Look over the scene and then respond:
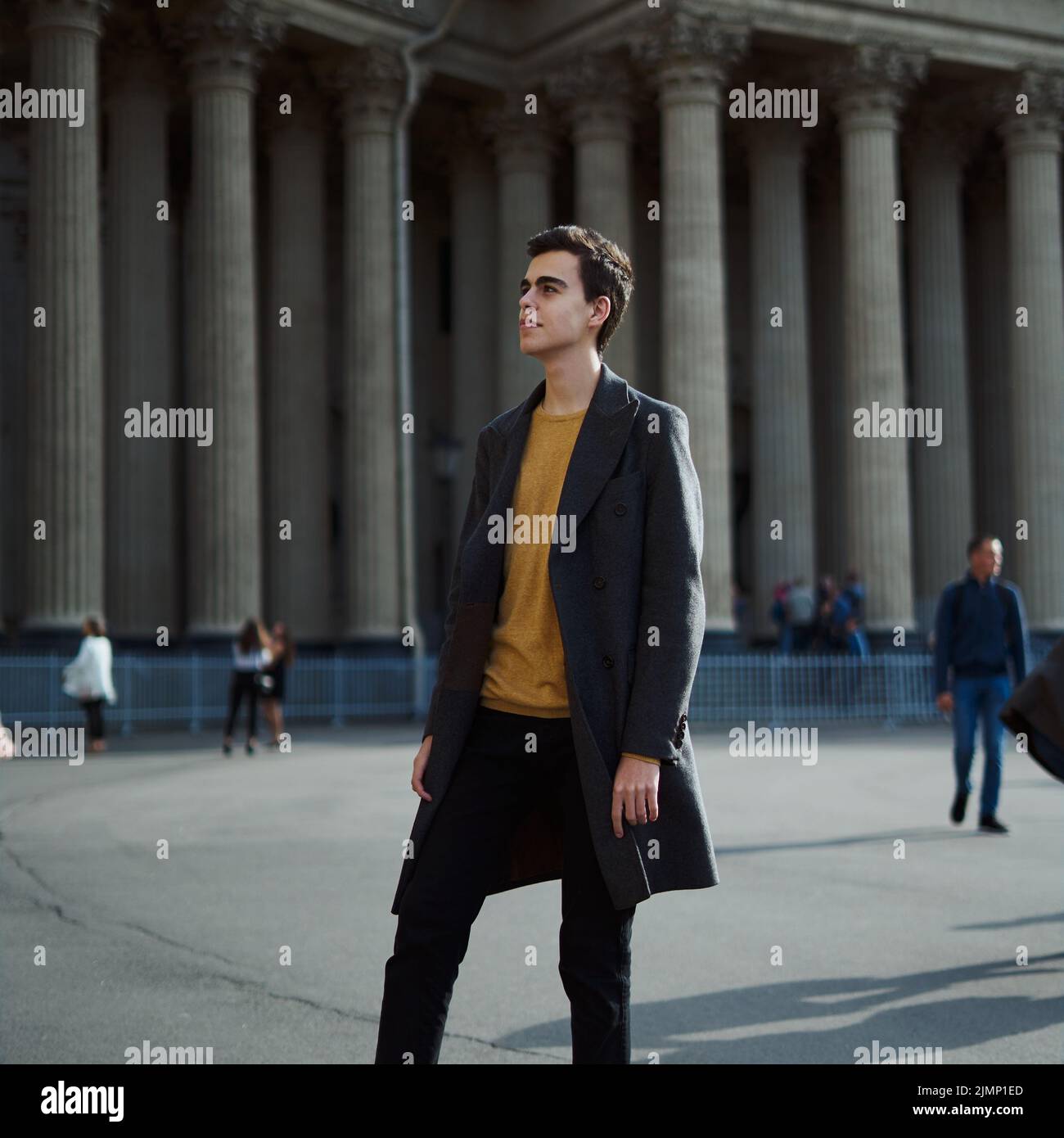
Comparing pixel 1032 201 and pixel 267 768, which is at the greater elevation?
pixel 1032 201

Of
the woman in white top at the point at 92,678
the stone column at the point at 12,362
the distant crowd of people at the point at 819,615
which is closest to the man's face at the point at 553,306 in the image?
the woman in white top at the point at 92,678

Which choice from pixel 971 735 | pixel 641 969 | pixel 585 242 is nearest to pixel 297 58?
pixel 971 735

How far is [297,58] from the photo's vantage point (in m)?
29.4

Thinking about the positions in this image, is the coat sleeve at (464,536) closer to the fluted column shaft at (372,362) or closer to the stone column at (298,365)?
the fluted column shaft at (372,362)

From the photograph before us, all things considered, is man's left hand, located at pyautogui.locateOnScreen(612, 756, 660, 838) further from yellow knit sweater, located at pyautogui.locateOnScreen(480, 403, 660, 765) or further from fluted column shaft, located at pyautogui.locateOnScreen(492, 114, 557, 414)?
fluted column shaft, located at pyautogui.locateOnScreen(492, 114, 557, 414)

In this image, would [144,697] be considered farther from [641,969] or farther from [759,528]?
[641,969]

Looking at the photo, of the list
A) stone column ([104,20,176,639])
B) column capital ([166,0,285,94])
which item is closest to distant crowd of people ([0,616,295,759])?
stone column ([104,20,176,639])

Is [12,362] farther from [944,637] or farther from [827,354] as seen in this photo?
[944,637]

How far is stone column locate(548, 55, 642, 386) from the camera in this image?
29.3 meters

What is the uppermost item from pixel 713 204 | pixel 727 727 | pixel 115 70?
pixel 115 70

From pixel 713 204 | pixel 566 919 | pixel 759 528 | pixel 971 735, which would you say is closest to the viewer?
pixel 566 919

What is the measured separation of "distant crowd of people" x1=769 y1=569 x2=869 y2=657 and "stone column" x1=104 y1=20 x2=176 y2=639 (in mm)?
10437

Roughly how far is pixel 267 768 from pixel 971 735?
8294 mm

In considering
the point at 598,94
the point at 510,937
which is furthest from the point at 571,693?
the point at 598,94
